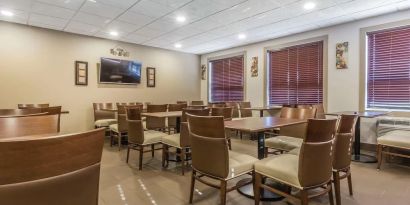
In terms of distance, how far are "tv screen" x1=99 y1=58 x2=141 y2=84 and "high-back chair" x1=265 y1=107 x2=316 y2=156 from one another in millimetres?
4760

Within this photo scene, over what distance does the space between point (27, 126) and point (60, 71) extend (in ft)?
14.5

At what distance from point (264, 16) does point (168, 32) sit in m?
2.32

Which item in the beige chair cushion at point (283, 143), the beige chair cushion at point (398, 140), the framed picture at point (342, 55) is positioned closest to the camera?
the beige chair cushion at point (283, 143)

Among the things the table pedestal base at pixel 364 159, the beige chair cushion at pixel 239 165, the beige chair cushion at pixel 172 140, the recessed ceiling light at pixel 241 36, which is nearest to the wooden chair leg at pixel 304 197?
the beige chair cushion at pixel 239 165

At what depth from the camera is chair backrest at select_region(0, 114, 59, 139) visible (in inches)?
71.6

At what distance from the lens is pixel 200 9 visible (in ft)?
14.1

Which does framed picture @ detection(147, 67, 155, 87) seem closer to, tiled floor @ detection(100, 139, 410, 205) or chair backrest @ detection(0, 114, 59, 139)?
tiled floor @ detection(100, 139, 410, 205)

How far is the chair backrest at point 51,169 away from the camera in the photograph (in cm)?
74

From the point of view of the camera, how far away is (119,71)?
662 centimetres

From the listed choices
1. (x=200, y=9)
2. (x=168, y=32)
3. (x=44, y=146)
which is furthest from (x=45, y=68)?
(x=44, y=146)

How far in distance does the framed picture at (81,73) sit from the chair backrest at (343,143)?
5826 mm

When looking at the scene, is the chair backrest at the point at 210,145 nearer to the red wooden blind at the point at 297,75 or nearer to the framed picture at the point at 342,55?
the framed picture at the point at 342,55

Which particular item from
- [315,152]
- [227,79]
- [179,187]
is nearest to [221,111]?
[179,187]

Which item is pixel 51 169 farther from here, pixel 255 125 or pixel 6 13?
pixel 6 13
